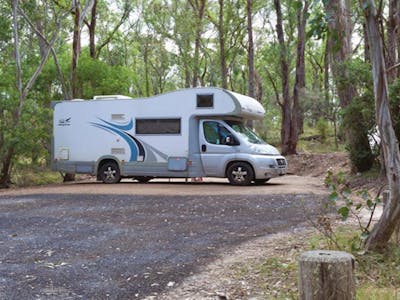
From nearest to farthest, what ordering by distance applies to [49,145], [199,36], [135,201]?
[135,201] → [49,145] → [199,36]

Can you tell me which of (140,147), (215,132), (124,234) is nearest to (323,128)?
(215,132)

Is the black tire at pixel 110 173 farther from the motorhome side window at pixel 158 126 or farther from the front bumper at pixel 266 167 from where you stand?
the front bumper at pixel 266 167

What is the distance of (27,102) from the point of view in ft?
56.6

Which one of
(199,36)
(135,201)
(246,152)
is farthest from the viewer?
(199,36)

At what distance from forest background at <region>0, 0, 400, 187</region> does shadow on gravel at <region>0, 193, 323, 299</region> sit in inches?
110

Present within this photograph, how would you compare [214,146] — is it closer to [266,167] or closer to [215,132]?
[215,132]

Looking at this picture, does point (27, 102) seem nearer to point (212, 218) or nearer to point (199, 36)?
point (212, 218)

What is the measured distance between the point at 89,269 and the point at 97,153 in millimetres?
11134

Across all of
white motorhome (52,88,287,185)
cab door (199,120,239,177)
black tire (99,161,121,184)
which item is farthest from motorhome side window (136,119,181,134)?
black tire (99,161,121,184)

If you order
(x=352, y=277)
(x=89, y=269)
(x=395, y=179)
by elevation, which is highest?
(x=395, y=179)

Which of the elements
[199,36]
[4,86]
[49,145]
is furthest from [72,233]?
[199,36]

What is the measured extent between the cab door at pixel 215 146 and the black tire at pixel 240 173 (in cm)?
26

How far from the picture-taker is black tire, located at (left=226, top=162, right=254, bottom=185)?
1429 cm

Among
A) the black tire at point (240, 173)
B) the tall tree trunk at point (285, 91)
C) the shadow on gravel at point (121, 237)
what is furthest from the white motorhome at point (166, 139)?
the tall tree trunk at point (285, 91)
